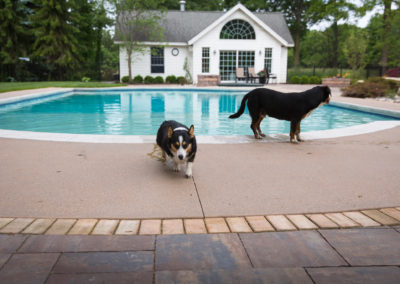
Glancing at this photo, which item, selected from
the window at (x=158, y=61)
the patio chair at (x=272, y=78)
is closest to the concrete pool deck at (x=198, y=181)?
the patio chair at (x=272, y=78)

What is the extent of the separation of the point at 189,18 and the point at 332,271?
27.3 m

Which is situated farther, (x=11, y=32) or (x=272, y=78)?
(x=272, y=78)

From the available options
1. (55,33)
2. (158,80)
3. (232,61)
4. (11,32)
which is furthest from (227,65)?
(11,32)

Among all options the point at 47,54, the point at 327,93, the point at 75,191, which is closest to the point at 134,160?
the point at 75,191

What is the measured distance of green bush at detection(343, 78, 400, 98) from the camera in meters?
14.4

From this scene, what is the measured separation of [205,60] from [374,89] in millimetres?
13134

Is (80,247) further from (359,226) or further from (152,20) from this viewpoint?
(152,20)

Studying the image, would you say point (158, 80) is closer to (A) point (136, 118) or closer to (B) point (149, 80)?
(B) point (149, 80)

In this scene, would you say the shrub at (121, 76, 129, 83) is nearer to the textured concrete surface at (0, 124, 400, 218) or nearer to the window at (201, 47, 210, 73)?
the window at (201, 47, 210, 73)

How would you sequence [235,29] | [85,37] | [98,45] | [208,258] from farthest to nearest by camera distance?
[85,37] → [98,45] → [235,29] → [208,258]

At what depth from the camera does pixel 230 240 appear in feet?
7.80

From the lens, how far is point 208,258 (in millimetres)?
2141

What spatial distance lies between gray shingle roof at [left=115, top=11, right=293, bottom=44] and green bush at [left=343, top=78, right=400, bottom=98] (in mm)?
11483

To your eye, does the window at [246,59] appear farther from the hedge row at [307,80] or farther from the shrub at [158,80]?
the shrub at [158,80]
